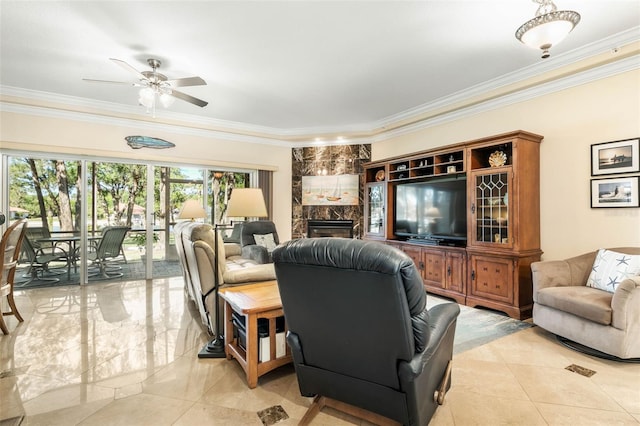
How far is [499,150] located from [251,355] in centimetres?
373

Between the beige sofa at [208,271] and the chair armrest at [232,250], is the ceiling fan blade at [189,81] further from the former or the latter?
the chair armrest at [232,250]

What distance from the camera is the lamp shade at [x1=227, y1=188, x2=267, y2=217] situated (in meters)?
2.62

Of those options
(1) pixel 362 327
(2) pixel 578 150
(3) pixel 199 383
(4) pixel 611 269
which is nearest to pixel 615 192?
(2) pixel 578 150

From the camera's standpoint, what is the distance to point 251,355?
2.11 meters

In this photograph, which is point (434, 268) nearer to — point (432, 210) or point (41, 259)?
point (432, 210)

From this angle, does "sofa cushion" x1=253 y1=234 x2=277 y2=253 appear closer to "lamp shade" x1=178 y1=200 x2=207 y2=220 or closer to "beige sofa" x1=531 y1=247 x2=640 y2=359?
"lamp shade" x1=178 y1=200 x2=207 y2=220

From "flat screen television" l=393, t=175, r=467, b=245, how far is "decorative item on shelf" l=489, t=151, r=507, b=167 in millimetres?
416

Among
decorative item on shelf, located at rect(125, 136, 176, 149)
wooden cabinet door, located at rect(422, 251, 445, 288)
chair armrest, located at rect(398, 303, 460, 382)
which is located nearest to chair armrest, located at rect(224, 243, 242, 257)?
decorative item on shelf, located at rect(125, 136, 176, 149)

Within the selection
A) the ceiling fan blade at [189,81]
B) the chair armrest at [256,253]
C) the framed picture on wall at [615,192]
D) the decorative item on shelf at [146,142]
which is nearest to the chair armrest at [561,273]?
the framed picture on wall at [615,192]

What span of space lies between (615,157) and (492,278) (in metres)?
1.72

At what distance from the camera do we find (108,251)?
5.15 meters

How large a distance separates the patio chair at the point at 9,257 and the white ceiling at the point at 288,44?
1909 millimetres

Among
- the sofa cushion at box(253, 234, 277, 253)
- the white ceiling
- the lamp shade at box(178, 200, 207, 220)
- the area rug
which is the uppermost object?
the white ceiling

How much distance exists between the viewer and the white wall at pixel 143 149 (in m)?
4.52
